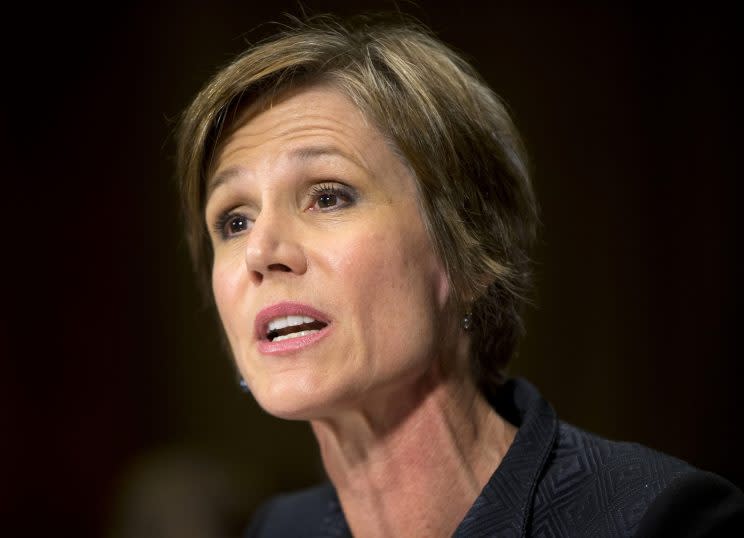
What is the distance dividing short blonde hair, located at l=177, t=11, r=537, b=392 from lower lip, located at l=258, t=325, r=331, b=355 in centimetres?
28

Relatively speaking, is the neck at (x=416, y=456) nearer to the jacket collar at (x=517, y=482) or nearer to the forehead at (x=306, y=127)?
the jacket collar at (x=517, y=482)

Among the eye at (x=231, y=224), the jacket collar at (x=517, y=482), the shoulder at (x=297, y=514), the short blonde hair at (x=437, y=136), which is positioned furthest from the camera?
the shoulder at (x=297, y=514)

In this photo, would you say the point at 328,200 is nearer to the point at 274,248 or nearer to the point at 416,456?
the point at 274,248

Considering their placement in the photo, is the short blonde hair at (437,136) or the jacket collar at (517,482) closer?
the jacket collar at (517,482)

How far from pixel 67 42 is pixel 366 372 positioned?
2.41m

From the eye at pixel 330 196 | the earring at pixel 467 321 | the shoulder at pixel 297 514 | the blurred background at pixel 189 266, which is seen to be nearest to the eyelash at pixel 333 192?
the eye at pixel 330 196

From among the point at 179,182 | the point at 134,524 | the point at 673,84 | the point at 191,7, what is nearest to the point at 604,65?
the point at 673,84

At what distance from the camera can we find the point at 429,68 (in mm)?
1618

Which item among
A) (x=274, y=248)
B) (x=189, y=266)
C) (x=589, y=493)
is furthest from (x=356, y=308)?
(x=189, y=266)

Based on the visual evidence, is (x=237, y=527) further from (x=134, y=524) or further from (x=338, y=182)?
(x=338, y=182)

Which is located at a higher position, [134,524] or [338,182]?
[338,182]

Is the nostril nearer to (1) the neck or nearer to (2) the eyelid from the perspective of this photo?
(2) the eyelid

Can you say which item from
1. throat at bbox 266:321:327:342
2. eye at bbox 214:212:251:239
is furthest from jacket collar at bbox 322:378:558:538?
eye at bbox 214:212:251:239

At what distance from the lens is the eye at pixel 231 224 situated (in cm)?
167
